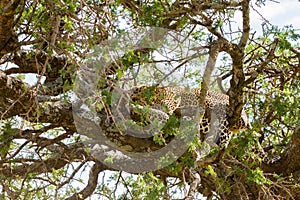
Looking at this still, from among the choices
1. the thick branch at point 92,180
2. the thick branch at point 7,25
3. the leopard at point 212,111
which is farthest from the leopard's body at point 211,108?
the thick branch at point 7,25

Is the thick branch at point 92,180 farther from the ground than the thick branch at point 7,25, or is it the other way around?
the thick branch at point 7,25

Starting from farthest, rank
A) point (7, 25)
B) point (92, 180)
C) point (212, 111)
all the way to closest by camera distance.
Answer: point (92, 180)
point (212, 111)
point (7, 25)

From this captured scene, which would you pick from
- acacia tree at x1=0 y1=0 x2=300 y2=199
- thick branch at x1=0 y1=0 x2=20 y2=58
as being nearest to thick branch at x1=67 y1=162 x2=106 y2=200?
acacia tree at x1=0 y1=0 x2=300 y2=199

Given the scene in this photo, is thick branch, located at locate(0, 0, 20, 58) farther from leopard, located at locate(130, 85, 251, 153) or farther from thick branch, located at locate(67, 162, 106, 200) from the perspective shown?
thick branch, located at locate(67, 162, 106, 200)

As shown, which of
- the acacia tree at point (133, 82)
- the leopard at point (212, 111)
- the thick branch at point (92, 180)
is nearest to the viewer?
the acacia tree at point (133, 82)

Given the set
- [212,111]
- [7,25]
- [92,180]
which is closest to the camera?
[7,25]

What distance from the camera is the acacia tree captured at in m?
3.49

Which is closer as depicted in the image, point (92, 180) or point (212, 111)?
point (212, 111)

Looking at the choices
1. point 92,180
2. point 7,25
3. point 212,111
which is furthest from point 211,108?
point 7,25

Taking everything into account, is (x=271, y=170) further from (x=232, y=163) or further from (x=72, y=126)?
(x=72, y=126)

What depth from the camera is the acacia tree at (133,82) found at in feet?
11.4

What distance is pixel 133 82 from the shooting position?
387cm

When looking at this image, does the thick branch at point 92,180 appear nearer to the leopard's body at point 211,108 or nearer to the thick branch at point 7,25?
the leopard's body at point 211,108

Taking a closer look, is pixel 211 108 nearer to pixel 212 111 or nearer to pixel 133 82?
pixel 212 111
